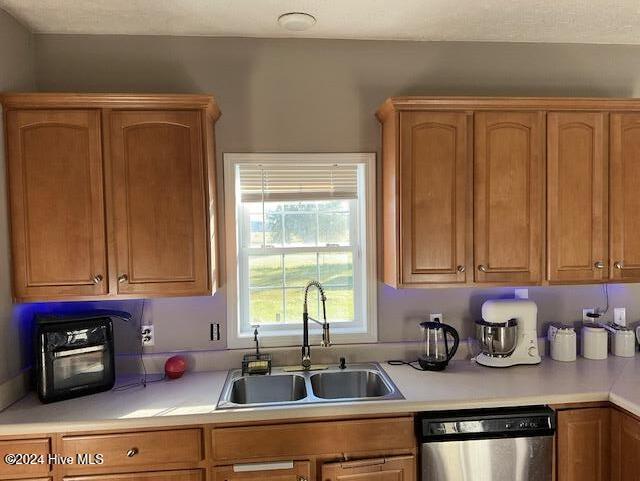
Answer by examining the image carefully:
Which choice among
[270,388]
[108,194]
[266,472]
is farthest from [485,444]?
[108,194]

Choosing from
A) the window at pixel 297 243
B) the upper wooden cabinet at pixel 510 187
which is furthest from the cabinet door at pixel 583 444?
the window at pixel 297 243

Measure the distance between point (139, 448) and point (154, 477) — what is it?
137 millimetres

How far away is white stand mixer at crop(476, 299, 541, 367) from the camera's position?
2.26m

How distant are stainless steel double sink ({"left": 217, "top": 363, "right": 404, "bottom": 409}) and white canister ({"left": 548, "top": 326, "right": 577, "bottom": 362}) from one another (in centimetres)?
99

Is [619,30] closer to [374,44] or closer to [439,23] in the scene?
[439,23]

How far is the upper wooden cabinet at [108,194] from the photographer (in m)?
1.92

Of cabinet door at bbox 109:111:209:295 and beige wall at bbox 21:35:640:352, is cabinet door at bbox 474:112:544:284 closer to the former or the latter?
beige wall at bbox 21:35:640:352

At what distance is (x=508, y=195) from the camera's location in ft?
7.02

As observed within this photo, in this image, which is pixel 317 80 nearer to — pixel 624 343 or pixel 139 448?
pixel 139 448

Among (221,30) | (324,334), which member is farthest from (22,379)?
(221,30)

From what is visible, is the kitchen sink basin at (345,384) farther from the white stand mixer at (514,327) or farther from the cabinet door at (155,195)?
the cabinet door at (155,195)

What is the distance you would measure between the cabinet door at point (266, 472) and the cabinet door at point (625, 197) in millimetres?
1813

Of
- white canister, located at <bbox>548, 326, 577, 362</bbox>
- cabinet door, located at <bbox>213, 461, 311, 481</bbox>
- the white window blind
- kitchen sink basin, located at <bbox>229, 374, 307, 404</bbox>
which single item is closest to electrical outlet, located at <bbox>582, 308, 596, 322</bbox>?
white canister, located at <bbox>548, 326, 577, 362</bbox>

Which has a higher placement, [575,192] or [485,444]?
[575,192]
